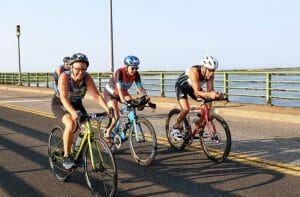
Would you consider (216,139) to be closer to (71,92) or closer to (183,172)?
(183,172)

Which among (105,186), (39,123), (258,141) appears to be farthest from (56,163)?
(39,123)

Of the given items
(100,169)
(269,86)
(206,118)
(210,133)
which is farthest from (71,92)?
(269,86)

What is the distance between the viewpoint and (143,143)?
23.9ft

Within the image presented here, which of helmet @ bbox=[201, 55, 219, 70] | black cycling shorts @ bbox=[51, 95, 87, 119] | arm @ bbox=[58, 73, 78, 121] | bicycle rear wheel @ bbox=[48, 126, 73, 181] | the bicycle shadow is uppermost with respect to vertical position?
helmet @ bbox=[201, 55, 219, 70]

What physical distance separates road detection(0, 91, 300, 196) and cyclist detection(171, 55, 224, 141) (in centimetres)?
67

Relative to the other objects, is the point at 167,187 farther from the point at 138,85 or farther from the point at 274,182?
the point at 138,85

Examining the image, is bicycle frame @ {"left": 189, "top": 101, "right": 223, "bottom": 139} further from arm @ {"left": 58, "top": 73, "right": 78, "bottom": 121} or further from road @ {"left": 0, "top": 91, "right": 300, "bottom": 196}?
arm @ {"left": 58, "top": 73, "right": 78, "bottom": 121}

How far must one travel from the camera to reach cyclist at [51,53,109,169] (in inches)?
224

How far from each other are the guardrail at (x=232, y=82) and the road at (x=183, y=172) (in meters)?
6.12

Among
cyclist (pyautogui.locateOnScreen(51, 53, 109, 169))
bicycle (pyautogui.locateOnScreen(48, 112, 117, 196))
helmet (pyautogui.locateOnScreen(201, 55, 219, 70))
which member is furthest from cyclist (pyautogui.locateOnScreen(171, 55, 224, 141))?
bicycle (pyautogui.locateOnScreen(48, 112, 117, 196))

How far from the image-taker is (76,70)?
5.78 m

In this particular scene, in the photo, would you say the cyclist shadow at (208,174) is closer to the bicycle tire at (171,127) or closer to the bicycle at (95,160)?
the bicycle tire at (171,127)

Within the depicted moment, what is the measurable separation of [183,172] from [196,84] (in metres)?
1.54

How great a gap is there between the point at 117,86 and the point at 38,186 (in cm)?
238
